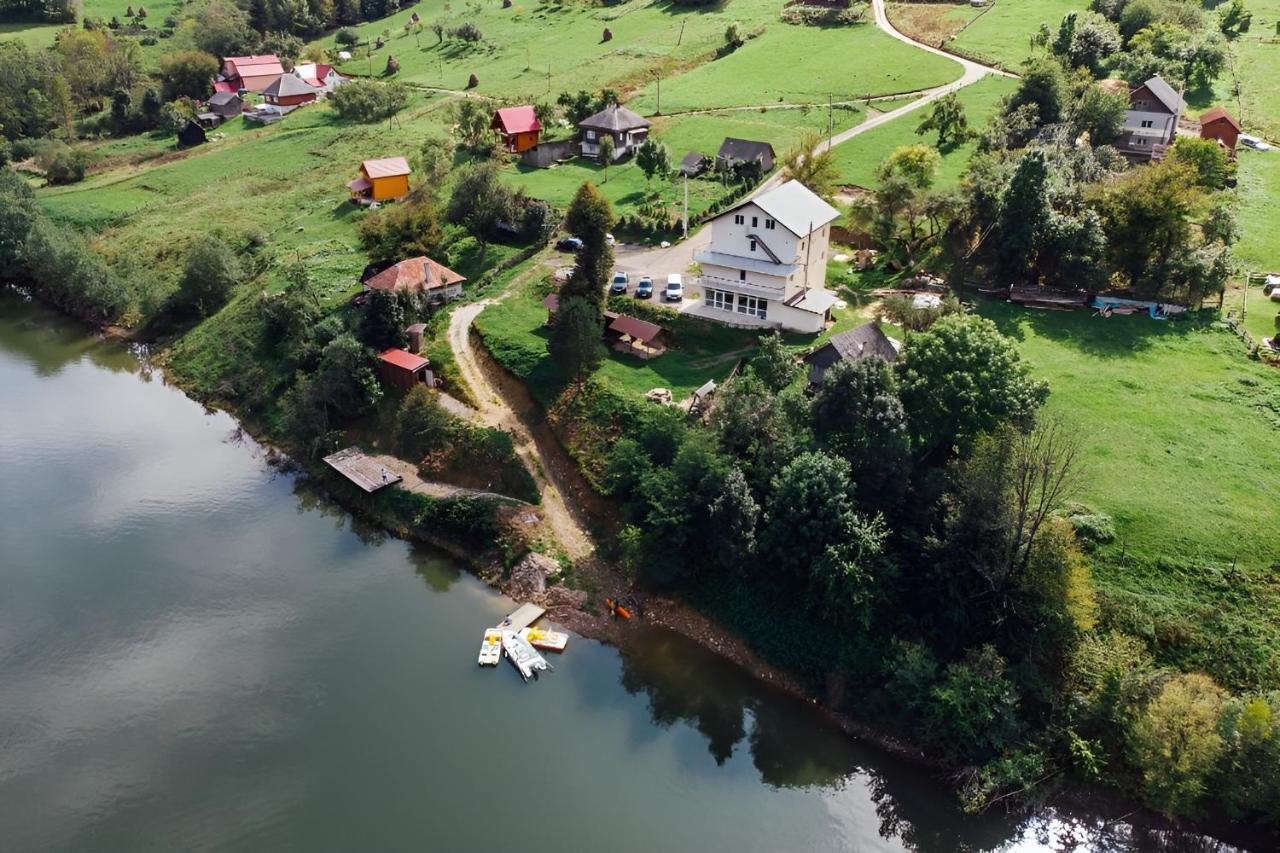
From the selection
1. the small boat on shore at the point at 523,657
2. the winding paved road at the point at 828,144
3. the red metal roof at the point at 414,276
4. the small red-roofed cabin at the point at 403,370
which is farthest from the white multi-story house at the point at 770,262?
the small boat on shore at the point at 523,657

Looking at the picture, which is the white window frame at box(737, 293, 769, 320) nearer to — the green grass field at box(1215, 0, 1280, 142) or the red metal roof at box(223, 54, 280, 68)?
the green grass field at box(1215, 0, 1280, 142)

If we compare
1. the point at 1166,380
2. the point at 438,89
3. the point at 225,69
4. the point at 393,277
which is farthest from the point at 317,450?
the point at 225,69

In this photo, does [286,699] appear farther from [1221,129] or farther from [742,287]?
[1221,129]

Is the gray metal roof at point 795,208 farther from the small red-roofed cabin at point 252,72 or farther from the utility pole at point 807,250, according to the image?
the small red-roofed cabin at point 252,72

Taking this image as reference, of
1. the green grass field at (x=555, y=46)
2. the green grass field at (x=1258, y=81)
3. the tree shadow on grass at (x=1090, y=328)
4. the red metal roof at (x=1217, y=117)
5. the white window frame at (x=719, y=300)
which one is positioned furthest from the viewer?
the green grass field at (x=555, y=46)

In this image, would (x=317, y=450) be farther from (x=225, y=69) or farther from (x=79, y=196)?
(x=225, y=69)

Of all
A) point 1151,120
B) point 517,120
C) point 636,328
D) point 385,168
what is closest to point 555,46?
point 517,120

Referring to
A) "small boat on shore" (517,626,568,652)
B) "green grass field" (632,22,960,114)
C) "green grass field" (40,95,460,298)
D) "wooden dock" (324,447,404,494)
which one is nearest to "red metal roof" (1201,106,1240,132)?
"green grass field" (632,22,960,114)
